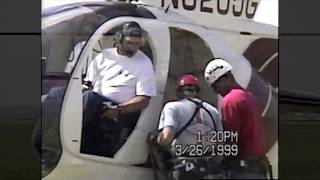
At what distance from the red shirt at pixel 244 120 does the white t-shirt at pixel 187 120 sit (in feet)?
0.24

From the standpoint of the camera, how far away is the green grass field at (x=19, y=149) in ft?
15.0

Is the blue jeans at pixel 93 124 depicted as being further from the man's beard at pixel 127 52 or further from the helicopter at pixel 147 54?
the man's beard at pixel 127 52

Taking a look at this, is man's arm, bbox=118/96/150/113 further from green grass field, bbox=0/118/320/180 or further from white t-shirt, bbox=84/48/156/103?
green grass field, bbox=0/118/320/180

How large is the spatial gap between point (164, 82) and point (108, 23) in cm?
51

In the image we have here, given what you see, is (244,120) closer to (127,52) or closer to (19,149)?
(127,52)

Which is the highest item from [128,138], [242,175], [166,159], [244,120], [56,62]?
[56,62]

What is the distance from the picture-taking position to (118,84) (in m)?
4.61

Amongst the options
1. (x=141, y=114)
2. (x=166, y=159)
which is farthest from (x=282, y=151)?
(x=141, y=114)

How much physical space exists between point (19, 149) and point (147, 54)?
39.1 inches

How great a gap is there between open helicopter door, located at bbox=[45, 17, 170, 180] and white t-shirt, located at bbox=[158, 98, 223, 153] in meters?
0.06

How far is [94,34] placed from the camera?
4.58 meters

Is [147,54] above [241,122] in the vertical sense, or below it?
above

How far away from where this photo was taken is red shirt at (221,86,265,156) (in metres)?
4.70

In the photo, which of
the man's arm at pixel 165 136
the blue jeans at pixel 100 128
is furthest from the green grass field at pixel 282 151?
the man's arm at pixel 165 136
